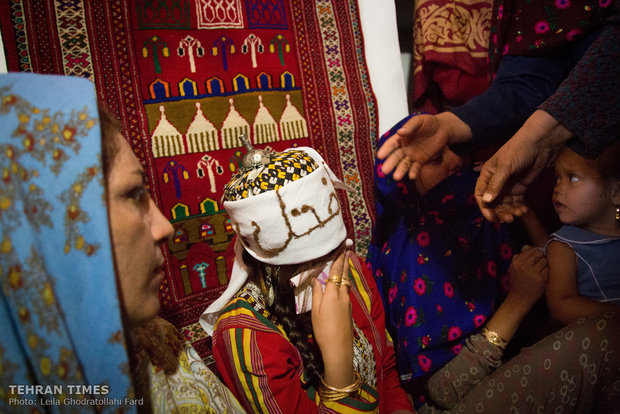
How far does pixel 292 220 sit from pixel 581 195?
36.4 inches

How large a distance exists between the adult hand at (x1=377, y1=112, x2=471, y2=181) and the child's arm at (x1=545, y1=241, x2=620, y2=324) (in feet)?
1.73

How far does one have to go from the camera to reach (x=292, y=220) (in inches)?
32.7

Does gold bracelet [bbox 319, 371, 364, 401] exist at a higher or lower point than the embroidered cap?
lower

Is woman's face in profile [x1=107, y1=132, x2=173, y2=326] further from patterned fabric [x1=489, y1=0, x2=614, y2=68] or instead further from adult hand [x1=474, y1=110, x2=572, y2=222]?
patterned fabric [x1=489, y1=0, x2=614, y2=68]

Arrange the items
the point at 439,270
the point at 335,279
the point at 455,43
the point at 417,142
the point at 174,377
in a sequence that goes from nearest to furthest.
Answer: the point at 174,377 < the point at 335,279 < the point at 417,142 < the point at 439,270 < the point at 455,43

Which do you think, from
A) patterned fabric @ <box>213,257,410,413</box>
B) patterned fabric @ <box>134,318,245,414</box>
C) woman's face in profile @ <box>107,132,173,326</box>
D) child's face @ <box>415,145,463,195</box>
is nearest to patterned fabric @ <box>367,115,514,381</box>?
child's face @ <box>415,145,463,195</box>

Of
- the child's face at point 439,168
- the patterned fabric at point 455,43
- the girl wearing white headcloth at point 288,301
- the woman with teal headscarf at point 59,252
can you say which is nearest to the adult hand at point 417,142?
the child's face at point 439,168

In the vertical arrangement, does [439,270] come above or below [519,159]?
below

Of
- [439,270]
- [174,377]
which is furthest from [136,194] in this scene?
[439,270]

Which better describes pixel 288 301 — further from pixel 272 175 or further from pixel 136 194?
pixel 136 194

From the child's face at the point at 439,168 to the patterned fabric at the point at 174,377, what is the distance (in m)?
0.97

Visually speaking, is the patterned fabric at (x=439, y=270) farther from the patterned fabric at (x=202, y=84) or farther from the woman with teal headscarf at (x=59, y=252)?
the woman with teal headscarf at (x=59, y=252)

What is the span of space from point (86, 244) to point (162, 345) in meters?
0.46

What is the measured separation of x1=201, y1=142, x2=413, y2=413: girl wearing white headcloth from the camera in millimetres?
818
